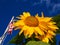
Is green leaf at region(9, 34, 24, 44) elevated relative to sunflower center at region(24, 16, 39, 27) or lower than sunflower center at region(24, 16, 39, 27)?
lower

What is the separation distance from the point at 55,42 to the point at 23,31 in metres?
0.16

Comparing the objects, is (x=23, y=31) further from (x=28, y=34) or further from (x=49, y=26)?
(x=49, y=26)

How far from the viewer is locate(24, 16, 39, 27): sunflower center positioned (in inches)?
43.7

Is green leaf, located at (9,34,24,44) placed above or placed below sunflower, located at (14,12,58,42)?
below

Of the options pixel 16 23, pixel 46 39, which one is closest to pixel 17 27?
pixel 16 23

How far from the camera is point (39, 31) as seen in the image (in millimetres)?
1050

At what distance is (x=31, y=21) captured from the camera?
1.12 metres

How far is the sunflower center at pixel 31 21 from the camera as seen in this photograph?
1.11 meters

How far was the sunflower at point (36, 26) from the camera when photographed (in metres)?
1.06

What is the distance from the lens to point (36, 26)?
1.13 m

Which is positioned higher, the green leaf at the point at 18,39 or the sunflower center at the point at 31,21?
the sunflower center at the point at 31,21

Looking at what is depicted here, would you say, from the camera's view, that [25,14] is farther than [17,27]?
Yes

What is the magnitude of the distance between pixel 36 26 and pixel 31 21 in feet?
0.12

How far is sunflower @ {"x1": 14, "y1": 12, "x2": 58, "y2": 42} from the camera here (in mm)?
1062
